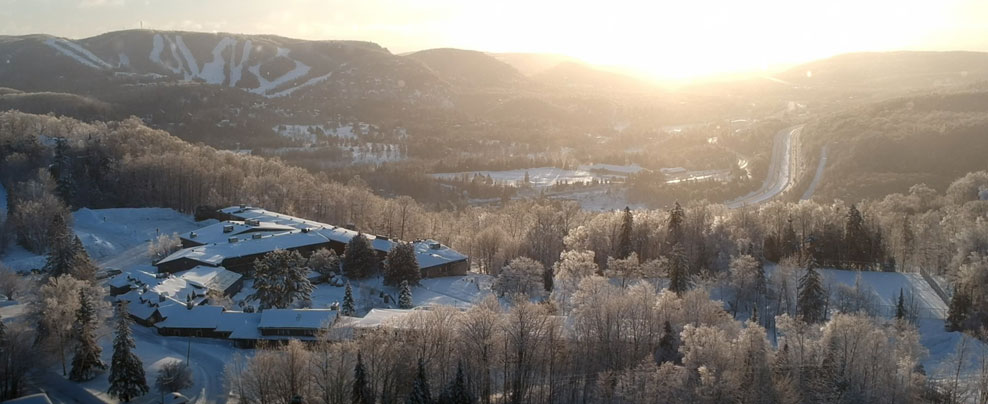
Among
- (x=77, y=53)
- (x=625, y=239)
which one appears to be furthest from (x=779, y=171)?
(x=77, y=53)

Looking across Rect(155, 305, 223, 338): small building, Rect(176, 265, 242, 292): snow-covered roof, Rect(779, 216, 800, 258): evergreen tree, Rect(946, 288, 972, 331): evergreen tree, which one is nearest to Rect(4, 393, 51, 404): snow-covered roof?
Rect(155, 305, 223, 338): small building

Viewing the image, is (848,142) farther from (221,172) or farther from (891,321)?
(221,172)

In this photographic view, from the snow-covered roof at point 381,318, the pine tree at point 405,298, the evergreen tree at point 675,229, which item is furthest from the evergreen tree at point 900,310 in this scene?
the pine tree at point 405,298

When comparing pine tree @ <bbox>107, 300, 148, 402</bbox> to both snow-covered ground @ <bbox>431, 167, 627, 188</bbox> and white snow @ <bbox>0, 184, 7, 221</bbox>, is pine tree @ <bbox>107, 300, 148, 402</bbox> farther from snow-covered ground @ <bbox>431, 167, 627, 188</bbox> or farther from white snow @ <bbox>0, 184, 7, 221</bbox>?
snow-covered ground @ <bbox>431, 167, 627, 188</bbox>

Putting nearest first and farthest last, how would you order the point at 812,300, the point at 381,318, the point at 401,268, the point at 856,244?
the point at 381,318, the point at 812,300, the point at 401,268, the point at 856,244

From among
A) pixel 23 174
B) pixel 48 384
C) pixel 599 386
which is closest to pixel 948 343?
pixel 599 386

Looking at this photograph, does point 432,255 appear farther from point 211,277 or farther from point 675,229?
point 675,229
